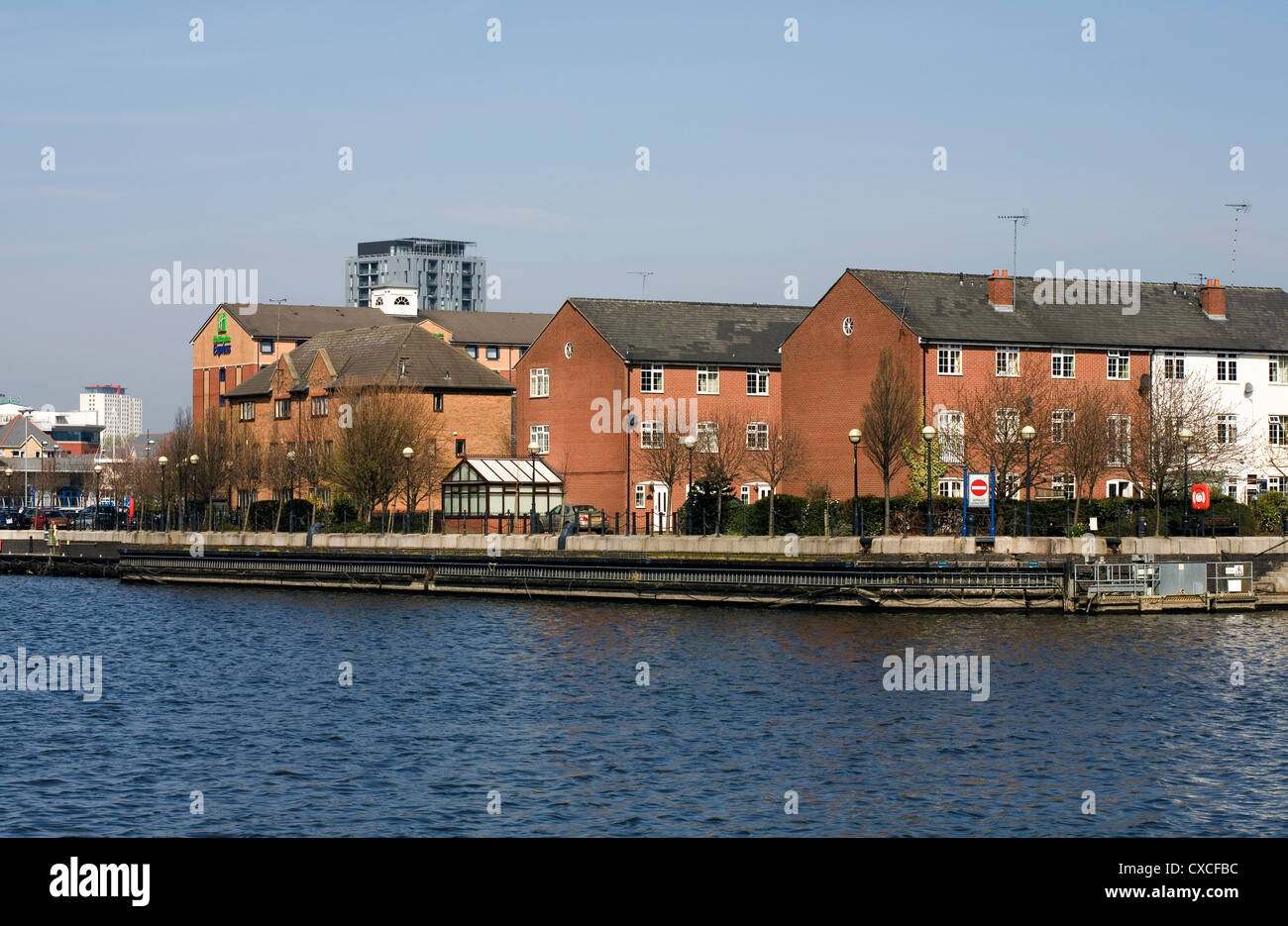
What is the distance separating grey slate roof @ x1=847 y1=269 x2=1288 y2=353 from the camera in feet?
261

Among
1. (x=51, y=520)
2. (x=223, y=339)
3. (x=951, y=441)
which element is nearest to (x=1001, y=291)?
(x=951, y=441)

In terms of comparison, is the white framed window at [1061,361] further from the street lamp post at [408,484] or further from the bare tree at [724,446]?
the street lamp post at [408,484]

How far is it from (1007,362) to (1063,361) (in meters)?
3.18

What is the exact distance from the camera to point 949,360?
78.6 metres

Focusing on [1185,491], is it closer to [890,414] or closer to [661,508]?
[890,414]

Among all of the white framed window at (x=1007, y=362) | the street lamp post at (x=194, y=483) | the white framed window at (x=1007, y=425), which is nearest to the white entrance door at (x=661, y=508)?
the white framed window at (x=1007, y=362)

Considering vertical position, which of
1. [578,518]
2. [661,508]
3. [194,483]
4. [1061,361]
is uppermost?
[1061,361]

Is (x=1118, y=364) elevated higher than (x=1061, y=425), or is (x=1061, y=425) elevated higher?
(x=1118, y=364)

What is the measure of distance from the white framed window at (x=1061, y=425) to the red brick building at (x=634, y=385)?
17.7 m

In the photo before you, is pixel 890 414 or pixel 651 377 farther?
pixel 651 377

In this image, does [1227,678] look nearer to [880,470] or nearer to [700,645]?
[700,645]

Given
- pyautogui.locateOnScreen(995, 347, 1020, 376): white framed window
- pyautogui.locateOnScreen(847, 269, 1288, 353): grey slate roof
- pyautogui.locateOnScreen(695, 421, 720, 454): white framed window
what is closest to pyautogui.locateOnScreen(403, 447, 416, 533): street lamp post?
pyautogui.locateOnScreen(695, 421, 720, 454): white framed window

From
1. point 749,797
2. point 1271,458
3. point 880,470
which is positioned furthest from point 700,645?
point 1271,458
